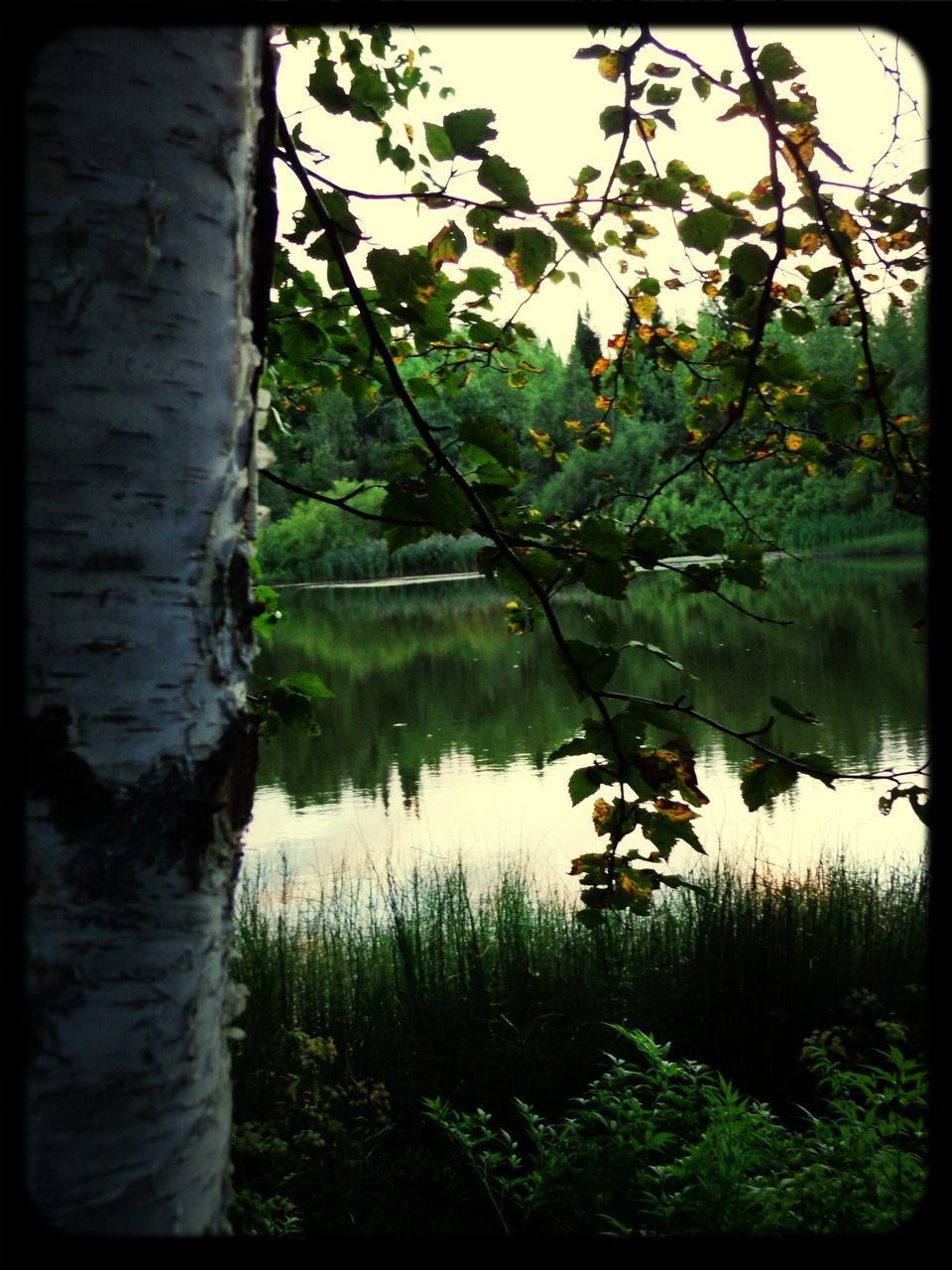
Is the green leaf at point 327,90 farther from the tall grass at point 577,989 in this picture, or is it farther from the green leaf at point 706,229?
the tall grass at point 577,989

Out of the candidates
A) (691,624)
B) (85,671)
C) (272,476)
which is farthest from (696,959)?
(691,624)

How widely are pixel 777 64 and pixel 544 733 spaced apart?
10.3m

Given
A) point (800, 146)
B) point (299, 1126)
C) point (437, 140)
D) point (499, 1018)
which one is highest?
point (800, 146)

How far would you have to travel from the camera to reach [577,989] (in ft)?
12.9

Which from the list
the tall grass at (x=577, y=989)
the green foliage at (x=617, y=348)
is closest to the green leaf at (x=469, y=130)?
the green foliage at (x=617, y=348)

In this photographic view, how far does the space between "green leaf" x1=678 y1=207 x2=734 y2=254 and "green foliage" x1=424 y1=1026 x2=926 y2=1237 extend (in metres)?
1.68

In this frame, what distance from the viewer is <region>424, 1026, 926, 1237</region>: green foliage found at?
1.96 metres

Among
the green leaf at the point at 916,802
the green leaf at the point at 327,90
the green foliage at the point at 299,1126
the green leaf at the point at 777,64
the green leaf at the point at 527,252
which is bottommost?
the green foliage at the point at 299,1126

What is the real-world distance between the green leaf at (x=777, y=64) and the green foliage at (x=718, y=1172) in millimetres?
1886

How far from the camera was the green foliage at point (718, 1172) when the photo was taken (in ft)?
6.44

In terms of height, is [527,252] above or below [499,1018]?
above

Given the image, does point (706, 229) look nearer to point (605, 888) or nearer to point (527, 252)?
point (527, 252)

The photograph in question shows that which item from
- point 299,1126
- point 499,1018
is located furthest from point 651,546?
point 499,1018

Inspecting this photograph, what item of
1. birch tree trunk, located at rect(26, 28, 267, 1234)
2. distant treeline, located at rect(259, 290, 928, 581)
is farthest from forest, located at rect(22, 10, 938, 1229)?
distant treeline, located at rect(259, 290, 928, 581)
